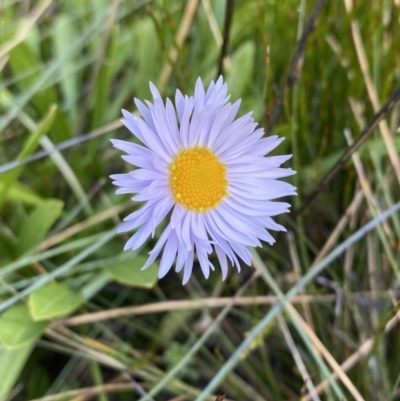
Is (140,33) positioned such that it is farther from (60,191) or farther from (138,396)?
(138,396)

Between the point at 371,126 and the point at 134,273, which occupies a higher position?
the point at 371,126

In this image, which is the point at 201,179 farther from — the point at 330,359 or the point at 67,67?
the point at 67,67

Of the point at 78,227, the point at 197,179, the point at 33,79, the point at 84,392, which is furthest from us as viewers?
the point at 33,79

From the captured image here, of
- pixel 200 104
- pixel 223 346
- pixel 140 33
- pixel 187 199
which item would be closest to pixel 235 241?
pixel 187 199

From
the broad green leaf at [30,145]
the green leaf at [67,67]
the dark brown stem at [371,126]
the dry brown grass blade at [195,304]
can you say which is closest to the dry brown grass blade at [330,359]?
the dry brown grass blade at [195,304]

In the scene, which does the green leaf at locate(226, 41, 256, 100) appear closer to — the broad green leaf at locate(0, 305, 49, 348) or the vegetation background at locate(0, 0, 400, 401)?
the vegetation background at locate(0, 0, 400, 401)

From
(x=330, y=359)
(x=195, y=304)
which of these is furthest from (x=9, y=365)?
(x=330, y=359)

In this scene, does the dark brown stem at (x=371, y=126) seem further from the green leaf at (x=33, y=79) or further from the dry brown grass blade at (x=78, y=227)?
the green leaf at (x=33, y=79)
